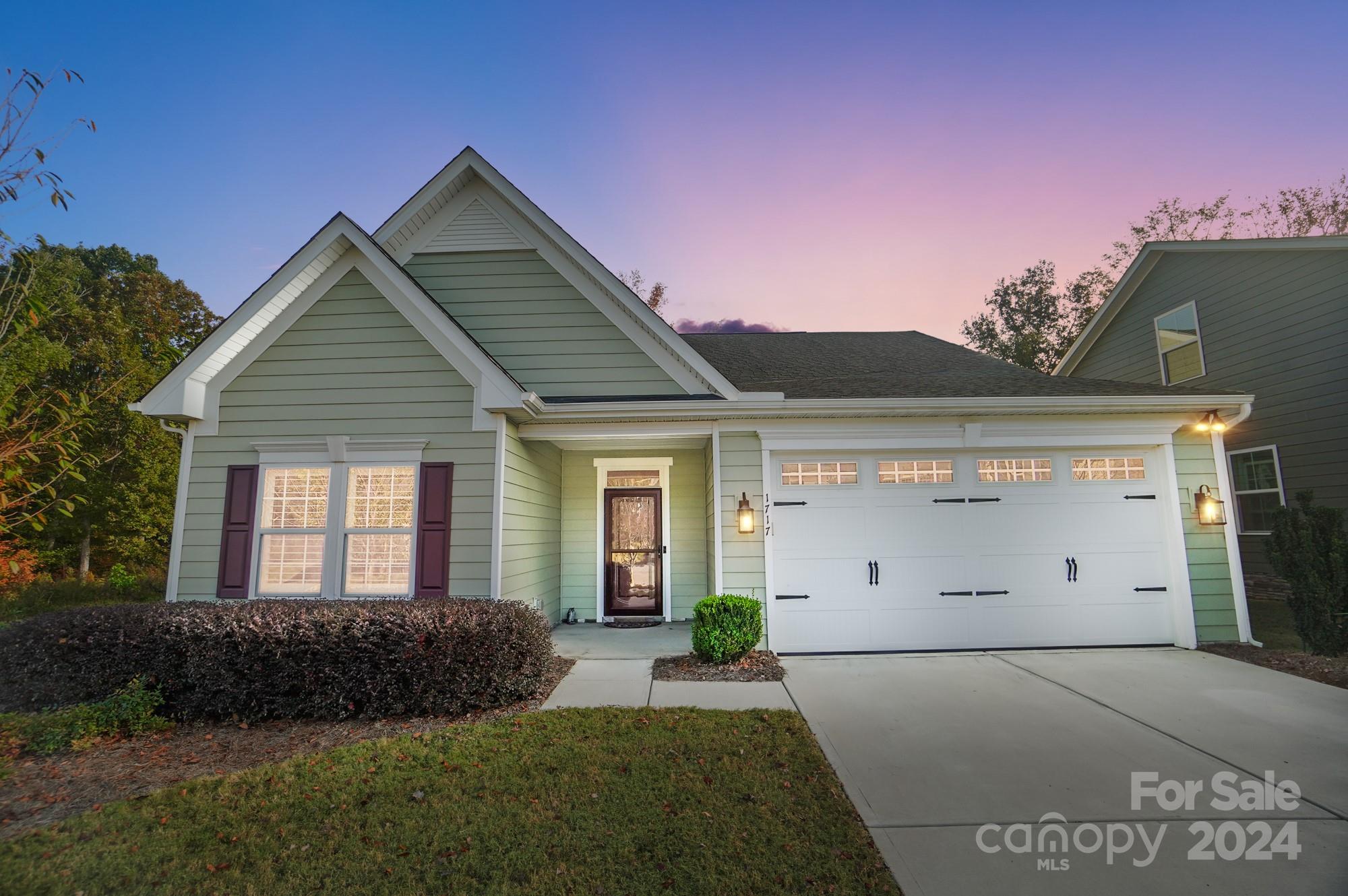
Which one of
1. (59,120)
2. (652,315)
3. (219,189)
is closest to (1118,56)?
(652,315)

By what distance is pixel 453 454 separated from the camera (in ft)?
20.4

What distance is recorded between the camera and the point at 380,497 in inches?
246

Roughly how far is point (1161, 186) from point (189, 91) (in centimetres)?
2357

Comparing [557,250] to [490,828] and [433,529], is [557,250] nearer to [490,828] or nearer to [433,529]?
[433,529]

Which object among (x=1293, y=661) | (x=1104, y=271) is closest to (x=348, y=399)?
(x=1293, y=661)

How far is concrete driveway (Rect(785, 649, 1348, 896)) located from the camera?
2576 mm

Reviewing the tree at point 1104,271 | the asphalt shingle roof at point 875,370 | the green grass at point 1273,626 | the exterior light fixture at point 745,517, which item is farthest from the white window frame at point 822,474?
the tree at point 1104,271

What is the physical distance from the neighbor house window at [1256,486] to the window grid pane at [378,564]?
13.1 meters

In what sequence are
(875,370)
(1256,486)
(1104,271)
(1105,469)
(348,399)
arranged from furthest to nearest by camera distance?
1. (1104,271)
2. (1256,486)
3. (875,370)
4. (1105,469)
5. (348,399)

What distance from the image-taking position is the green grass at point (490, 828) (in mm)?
2441

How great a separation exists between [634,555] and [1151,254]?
11881 mm

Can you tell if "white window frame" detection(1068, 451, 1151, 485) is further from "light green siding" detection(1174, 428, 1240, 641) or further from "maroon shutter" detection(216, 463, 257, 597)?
"maroon shutter" detection(216, 463, 257, 597)

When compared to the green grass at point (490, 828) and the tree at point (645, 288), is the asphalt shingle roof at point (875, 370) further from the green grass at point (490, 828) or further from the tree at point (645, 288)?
the tree at point (645, 288)

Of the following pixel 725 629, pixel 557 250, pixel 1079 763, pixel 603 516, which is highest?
pixel 557 250
